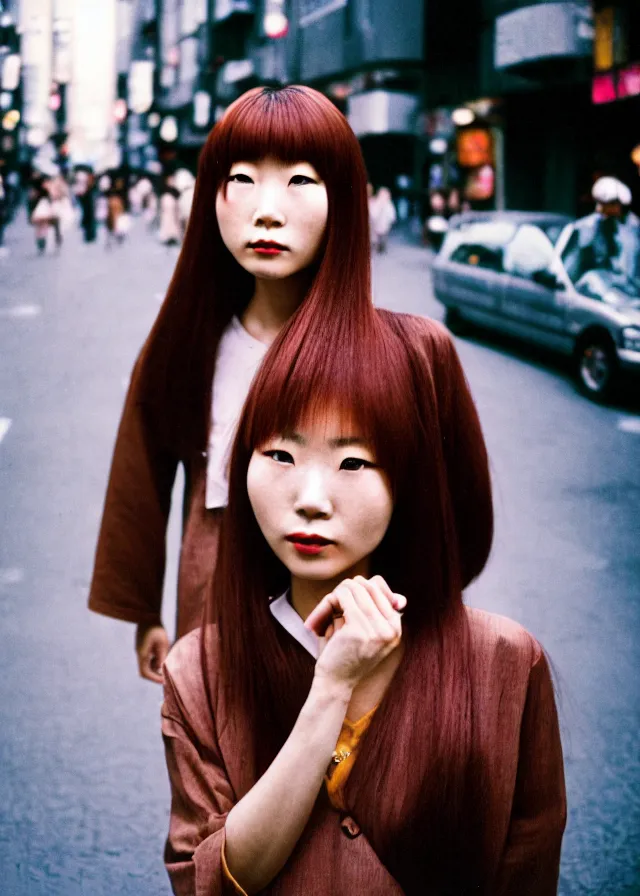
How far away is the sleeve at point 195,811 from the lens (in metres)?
0.89

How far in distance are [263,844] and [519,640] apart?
32cm

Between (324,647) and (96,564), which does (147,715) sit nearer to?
(96,564)

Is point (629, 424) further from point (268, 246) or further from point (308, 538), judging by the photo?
point (308, 538)

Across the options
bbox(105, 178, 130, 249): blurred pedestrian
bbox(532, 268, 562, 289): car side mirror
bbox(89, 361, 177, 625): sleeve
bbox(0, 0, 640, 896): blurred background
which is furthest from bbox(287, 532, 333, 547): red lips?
bbox(532, 268, 562, 289): car side mirror

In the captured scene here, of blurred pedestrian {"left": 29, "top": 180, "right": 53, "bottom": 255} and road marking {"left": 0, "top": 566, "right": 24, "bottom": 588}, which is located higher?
blurred pedestrian {"left": 29, "top": 180, "right": 53, "bottom": 255}

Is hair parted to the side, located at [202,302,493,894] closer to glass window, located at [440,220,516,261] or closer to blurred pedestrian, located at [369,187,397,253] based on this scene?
blurred pedestrian, located at [369,187,397,253]

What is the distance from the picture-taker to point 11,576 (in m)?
2.86

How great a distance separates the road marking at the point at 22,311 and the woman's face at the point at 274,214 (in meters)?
1.74

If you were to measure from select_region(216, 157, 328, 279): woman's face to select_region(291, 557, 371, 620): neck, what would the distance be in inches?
16.8

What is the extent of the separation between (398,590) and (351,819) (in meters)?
0.22

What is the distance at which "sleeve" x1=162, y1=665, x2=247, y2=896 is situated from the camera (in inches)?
35.0

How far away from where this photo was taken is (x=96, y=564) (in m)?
1.72

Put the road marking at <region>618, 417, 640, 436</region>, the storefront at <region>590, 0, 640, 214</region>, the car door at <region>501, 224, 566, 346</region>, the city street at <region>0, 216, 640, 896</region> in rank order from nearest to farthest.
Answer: the city street at <region>0, 216, 640, 896</region> → the road marking at <region>618, 417, 640, 436</region> → the car door at <region>501, 224, 566, 346</region> → the storefront at <region>590, 0, 640, 214</region>

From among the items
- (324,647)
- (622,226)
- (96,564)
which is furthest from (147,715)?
(622,226)
